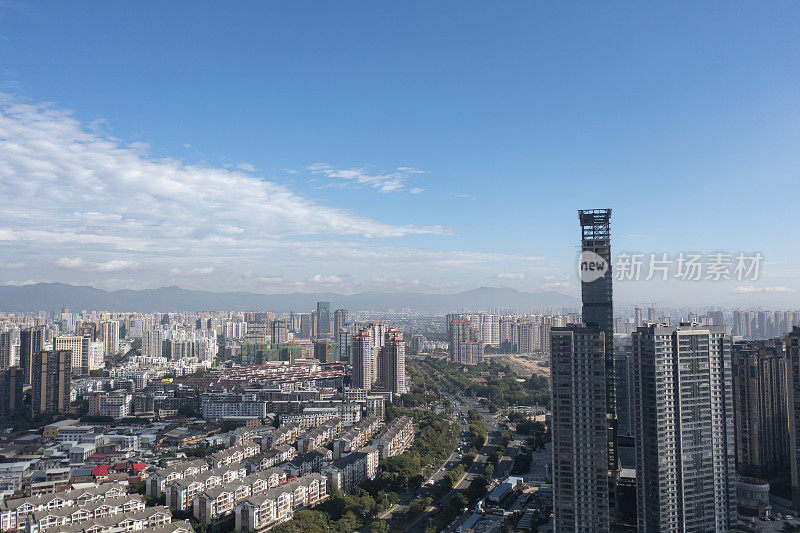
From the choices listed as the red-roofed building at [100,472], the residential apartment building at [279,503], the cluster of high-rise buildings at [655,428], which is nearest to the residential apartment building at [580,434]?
the cluster of high-rise buildings at [655,428]

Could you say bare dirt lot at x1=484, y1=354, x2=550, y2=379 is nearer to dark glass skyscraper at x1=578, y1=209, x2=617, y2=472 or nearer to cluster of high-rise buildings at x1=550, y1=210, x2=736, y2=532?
dark glass skyscraper at x1=578, y1=209, x2=617, y2=472

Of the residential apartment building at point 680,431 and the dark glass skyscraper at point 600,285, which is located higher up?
the dark glass skyscraper at point 600,285

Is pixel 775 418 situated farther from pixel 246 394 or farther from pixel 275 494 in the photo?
pixel 246 394

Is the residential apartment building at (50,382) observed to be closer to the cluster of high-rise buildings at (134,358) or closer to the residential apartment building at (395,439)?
the cluster of high-rise buildings at (134,358)

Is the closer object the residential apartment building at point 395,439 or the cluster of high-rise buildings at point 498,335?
the residential apartment building at point 395,439

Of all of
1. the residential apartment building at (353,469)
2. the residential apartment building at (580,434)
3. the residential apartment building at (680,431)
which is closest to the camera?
the residential apartment building at (580,434)

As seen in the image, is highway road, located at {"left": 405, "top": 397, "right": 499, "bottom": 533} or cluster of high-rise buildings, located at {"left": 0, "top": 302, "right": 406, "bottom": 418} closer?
highway road, located at {"left": 405, "top": 397, "right": 499, "bottom": 533}

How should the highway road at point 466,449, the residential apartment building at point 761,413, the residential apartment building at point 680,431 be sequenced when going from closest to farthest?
the residential apartment building at point 680,431
the highway road at point 466,449
the residential apartment building at point 761,413

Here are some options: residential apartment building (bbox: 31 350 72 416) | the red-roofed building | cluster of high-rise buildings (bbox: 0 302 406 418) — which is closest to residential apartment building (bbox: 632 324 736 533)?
the red-roofed building

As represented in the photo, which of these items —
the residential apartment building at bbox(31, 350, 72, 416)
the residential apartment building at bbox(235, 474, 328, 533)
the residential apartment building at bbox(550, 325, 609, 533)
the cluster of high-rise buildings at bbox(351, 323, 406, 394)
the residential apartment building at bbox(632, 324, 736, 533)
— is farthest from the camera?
the cluster of high-rise buildings at bbox(351, 323, 406, 394)

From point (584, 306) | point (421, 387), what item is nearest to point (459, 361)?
point (421, 387)
